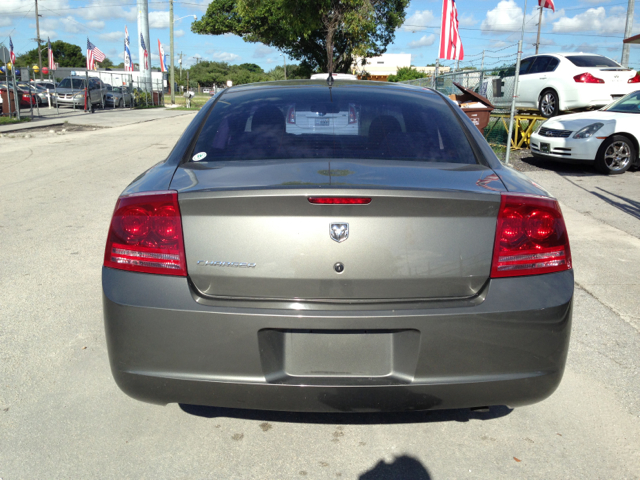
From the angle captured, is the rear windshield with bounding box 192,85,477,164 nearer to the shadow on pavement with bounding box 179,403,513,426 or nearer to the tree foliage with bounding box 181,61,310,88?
the shadow on pavement with bounding box 179,403,513,426

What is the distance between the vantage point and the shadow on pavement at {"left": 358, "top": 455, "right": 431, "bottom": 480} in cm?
239

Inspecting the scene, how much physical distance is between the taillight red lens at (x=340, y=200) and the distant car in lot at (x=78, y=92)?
31601 millimetres

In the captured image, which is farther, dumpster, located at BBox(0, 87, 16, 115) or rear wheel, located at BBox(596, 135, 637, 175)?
dumpster, located at BBox(0, 87, 16, 115)

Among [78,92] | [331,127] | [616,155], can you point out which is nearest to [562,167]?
[616,155]

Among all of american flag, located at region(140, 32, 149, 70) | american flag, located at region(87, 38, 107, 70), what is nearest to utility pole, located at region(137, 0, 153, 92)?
american flag, located at region(140, 32, 149, 70)

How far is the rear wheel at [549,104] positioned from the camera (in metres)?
13.6

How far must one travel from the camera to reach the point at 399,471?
242 centimetres

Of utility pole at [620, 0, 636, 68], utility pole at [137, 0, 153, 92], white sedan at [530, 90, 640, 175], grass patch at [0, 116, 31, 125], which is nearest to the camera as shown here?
white sedan at [530, 90, 640, 175]

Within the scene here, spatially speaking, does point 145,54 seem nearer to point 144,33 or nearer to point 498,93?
point 144,33

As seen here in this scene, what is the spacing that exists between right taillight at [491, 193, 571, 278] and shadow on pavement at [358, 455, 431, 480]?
0.91m

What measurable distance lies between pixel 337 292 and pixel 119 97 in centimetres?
3722

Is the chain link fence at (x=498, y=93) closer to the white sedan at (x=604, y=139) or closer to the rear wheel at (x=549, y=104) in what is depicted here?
the rear wheel at (x=549, y=104)

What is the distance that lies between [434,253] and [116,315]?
1259 mm

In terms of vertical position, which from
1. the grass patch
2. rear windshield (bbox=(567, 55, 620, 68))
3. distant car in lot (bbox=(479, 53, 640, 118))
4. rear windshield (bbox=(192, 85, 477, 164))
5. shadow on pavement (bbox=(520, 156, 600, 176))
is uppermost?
rear windshield (bbox=(567, 55, 620, 68))
